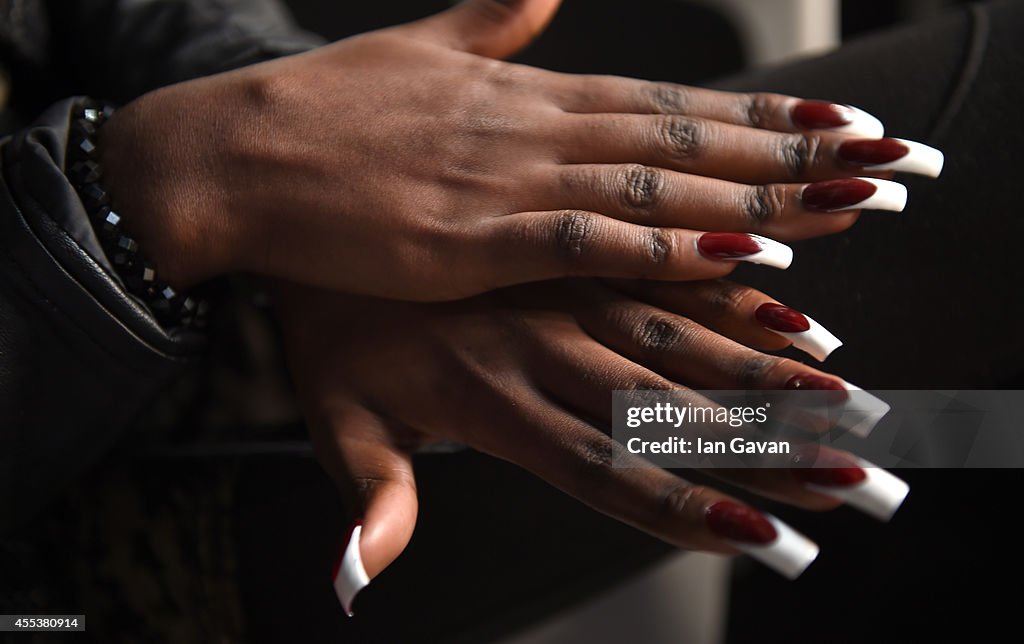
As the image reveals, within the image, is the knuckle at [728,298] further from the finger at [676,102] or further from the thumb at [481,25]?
the thumb at [481,25]

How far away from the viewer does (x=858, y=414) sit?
1.30ft

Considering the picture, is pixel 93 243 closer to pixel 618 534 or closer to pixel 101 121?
pixel 101 121

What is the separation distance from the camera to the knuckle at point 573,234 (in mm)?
450

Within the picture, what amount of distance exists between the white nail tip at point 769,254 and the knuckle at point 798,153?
0.20 ft

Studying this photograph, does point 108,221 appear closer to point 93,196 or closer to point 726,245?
point 93,196

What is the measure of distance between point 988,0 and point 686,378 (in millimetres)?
399

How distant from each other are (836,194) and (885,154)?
1.6 inches

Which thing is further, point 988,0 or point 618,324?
point 988,0

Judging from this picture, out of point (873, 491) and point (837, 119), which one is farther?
point (837, 119)

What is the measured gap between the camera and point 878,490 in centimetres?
38

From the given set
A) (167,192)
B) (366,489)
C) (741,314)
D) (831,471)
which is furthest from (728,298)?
(167,192)

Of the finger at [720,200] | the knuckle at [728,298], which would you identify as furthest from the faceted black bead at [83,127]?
the knuckle at [728,298]

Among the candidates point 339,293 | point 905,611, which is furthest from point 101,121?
point 905,611

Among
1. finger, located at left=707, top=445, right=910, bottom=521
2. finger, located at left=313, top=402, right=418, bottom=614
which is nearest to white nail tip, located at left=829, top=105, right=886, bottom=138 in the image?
finger, located at left=707, top=445, right=910, bottom=521
